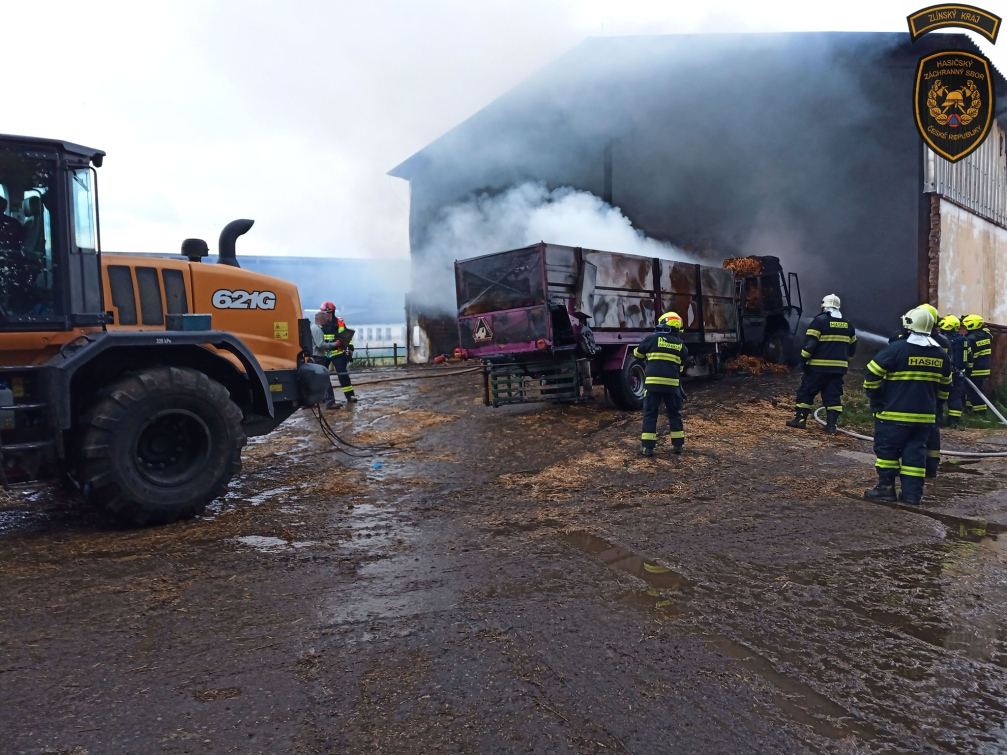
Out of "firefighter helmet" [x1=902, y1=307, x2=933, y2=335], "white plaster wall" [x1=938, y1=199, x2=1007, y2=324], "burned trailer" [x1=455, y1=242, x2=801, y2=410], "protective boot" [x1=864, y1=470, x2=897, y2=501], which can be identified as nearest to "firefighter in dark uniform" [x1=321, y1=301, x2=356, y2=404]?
"burned trailer" [x1=455, y1=242, x2=801, y2=410]

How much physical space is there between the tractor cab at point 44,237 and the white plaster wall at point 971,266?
16.3 m

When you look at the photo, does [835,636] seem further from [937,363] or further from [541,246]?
[541,246]

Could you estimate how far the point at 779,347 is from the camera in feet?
51.9

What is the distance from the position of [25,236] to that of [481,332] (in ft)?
22.1

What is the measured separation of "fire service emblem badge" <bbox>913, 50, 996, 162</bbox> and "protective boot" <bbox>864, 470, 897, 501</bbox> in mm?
7832

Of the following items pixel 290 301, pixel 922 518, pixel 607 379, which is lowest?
pixel 922 518

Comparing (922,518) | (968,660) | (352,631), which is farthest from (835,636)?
(922,518)

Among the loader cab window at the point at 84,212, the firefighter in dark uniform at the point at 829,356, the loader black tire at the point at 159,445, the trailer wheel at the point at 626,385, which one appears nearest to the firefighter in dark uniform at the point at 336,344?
the trailer wheel at the point at 626,385

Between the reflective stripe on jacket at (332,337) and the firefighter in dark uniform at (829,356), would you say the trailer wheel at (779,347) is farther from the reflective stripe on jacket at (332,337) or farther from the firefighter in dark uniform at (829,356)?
the reflective stripe on jacket at (332,337)

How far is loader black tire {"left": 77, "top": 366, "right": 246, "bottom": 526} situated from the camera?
4812mm

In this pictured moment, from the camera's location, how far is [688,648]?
125 inches

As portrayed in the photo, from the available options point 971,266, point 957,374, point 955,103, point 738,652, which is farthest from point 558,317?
point 971,266

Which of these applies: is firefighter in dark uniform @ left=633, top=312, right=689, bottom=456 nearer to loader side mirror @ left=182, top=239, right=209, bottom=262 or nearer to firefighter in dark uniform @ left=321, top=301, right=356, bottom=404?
loader side mirror @ left=182, top=239, right=209, bottom=262

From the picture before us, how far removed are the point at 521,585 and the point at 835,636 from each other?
1.58 metres
